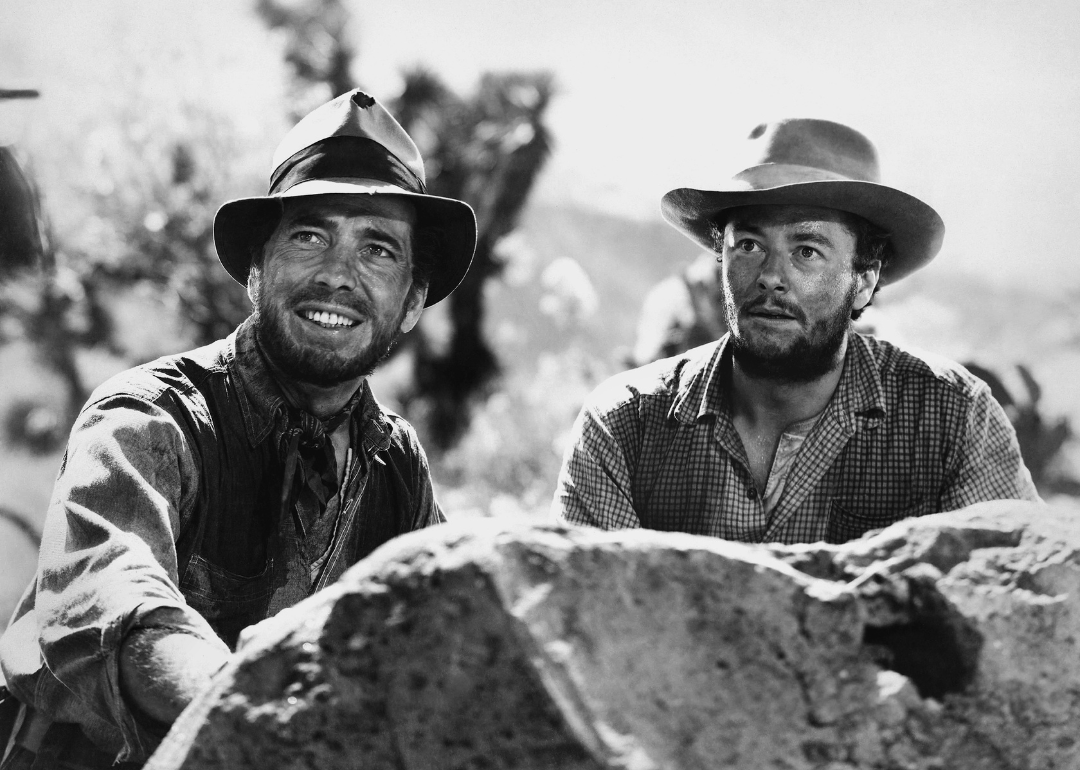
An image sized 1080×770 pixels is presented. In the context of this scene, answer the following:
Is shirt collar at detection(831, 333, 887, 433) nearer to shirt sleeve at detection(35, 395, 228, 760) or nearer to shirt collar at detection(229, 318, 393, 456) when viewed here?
shirt collar at detection(229, 318, 393, 456)

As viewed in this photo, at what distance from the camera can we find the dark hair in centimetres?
377

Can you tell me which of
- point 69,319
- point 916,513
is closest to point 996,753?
point 916,513

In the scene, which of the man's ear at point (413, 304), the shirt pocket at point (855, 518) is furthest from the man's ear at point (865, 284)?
the man's ear at point (413, 304)

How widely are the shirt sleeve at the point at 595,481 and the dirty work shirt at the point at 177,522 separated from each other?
421 mm

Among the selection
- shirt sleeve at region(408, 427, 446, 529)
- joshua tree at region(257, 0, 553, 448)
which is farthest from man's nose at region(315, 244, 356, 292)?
joshua tree at region(257, 0, 553, 448)

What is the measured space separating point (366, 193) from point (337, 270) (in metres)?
0.24

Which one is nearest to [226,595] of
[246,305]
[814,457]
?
[814,457]

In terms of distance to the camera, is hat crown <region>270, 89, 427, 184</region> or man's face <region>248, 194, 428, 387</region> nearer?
man's face <region>248, 194, 428, 387</region>

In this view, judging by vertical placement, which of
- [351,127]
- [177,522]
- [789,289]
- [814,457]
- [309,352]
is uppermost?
[351,127]

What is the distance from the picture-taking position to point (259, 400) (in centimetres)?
327

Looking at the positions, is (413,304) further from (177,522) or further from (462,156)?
(462,156)

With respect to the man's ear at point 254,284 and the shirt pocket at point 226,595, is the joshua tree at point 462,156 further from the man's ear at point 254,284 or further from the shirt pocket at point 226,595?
the shirt pocket at point 226,595

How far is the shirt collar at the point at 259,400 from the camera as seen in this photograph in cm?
323

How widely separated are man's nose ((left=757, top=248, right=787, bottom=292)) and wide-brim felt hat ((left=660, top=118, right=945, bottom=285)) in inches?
7.5
